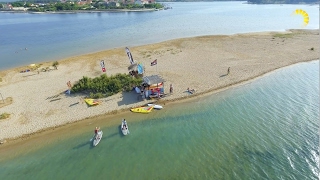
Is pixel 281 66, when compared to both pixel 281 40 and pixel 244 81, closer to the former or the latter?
pixel 244 81

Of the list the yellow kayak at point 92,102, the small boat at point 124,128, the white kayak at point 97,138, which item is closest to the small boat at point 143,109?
the small boat at point 124,128

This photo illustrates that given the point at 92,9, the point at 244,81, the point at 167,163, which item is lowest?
the point at 167,163

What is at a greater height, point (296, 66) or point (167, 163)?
point (296, 66)

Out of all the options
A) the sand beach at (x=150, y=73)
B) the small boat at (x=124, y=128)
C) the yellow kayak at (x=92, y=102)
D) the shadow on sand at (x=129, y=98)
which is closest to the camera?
the small boat at (x=124, y=128)

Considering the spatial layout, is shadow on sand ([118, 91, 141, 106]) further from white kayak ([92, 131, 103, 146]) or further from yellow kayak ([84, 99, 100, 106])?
white kayak ([92, 131, 103, 146])

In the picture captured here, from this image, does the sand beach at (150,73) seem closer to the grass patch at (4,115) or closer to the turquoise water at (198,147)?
the grass patch at (4,115)

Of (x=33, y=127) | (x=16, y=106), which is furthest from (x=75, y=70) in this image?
(x=33, y=127)

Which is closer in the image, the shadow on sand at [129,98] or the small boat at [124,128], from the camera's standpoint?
the small boat at [124,128]
